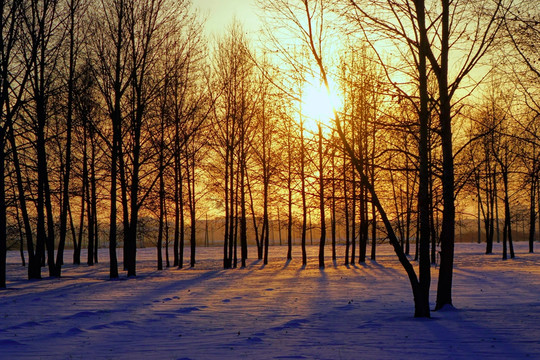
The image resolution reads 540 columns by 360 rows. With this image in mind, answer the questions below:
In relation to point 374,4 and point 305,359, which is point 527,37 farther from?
point 305,359

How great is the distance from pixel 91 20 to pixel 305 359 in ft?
72.4

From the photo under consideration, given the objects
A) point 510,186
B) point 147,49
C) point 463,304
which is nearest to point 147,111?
point 147,49

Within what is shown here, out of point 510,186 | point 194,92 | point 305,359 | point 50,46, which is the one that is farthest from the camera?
point 510,186

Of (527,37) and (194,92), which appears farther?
(194,92)

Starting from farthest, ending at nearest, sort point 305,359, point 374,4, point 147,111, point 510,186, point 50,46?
point 510,186 < point 147,111 < point 50,46 < point 374,4 < point 305,359

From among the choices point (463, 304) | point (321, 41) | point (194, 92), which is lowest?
point (463, 304)

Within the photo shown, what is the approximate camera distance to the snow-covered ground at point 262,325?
8055 millimetres

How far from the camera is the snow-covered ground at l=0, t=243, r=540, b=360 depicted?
8.05m

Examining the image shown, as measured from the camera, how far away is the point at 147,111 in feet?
82.6

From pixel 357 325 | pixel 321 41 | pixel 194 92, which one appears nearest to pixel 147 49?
pixel 194 92

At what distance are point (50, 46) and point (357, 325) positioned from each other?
1989 cm

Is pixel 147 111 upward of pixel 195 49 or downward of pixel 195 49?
downward

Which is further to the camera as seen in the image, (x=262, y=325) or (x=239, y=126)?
(x=239, y=126)

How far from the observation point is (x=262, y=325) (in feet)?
35.3
